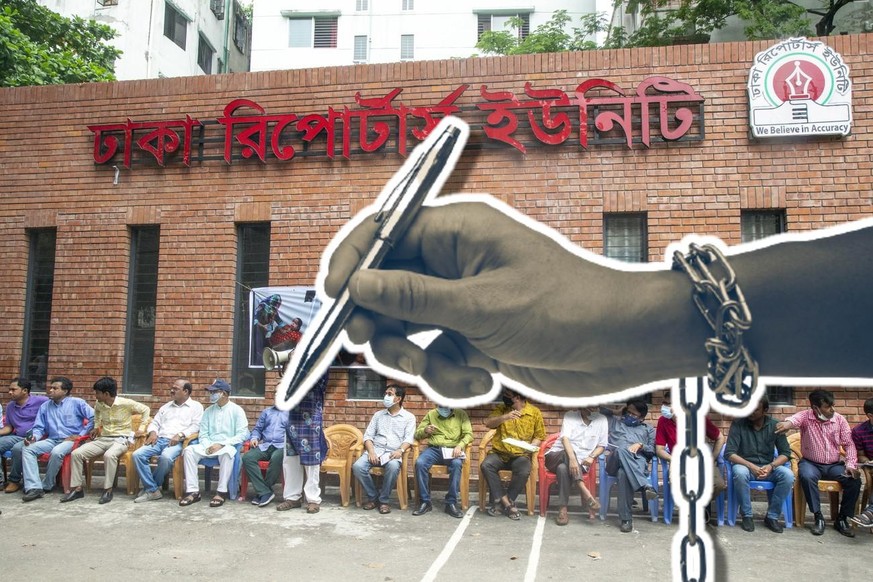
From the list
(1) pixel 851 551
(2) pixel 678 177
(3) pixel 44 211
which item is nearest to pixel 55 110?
(3) pixel 44 211

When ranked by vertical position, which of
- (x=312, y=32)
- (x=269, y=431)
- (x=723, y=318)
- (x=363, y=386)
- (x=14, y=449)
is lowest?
(x=14, y=449)

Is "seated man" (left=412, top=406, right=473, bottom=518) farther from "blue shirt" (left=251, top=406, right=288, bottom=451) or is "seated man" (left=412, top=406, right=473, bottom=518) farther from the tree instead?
the tree

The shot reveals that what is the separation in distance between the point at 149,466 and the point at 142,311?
5.96ft

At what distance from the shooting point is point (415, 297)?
1.78m

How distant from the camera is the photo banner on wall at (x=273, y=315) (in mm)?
7922

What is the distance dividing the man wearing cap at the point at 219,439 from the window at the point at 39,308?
252 centimetres

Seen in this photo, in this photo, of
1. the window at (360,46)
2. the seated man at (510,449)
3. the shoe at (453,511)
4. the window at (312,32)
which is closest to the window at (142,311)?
the shoe at (453,511)

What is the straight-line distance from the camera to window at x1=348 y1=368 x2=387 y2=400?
8086 mm

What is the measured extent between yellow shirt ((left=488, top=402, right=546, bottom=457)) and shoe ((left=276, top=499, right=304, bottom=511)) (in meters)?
2.01

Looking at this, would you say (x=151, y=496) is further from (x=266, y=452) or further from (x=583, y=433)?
(x=583, y=433)

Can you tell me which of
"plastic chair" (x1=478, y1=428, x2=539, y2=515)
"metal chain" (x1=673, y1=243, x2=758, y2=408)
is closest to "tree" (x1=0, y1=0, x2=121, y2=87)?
"plastic chair" (x1=478, y1=428, x2=539, y2=515)

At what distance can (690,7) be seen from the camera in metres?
12.7

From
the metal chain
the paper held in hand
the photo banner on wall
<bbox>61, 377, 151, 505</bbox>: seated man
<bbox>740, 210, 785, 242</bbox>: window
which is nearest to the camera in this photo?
the metal chain

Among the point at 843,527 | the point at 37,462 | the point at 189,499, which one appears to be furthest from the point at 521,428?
the point at 37,462
